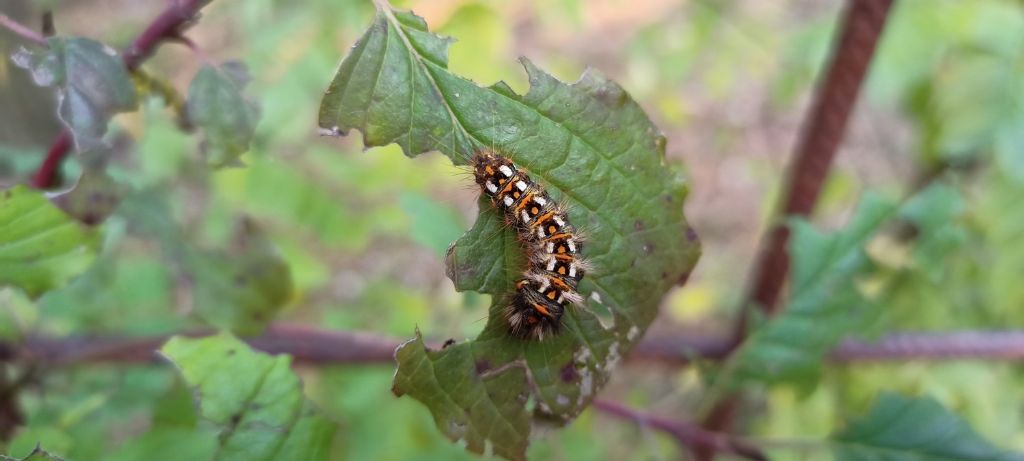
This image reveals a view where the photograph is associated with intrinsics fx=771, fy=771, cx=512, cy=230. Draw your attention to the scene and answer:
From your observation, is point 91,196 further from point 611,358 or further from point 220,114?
point 611,358

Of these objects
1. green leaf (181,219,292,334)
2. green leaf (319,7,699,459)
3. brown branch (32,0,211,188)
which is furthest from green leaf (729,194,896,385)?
brown branch (32,0,211,188)

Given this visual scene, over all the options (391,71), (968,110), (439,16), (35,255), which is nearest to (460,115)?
(391,71)

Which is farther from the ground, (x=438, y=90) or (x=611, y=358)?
(x=438, y=90)

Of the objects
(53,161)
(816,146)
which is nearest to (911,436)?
(816,146)

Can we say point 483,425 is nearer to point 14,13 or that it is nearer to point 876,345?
point 876,345

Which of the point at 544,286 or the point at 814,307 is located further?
the point at 814,307

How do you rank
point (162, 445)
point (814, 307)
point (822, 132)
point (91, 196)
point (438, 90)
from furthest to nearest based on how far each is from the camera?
point (822, 132) < point (814, 307) < point (162, 445) < point (91, 196) < point (438, 90)

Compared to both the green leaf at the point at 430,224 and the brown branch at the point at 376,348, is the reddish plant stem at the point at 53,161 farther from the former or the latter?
the green leaf at the point at 430,224
